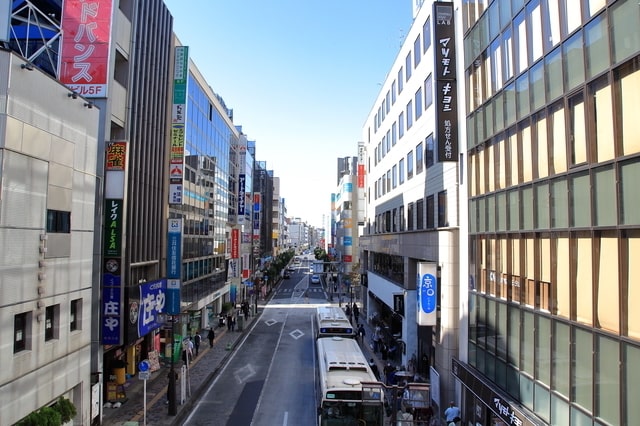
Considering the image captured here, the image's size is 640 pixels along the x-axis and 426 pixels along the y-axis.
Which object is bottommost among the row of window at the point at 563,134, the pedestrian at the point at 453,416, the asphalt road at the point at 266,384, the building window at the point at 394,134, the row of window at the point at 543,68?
the asphalt road at the point at 266,384

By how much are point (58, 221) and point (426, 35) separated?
777 inches

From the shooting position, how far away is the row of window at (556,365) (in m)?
9.83

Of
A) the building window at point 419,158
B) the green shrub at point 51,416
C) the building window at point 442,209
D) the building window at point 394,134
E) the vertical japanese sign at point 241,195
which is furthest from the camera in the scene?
the vertical japanese sign at point 241,195

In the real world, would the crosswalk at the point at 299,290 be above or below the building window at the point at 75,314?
below

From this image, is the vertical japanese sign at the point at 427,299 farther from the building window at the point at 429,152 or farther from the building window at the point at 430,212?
the building window at the point at 429,152

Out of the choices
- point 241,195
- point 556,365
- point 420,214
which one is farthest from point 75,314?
point 241,195

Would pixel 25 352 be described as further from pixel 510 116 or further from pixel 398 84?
pixel 398 84

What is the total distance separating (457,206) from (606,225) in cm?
1071

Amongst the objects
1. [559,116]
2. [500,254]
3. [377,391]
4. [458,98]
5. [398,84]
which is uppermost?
[398,84]

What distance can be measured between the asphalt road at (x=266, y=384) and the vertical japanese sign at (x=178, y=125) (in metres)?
11.3

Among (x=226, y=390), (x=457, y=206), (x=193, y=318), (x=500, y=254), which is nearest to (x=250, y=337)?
(x=193, y=318)

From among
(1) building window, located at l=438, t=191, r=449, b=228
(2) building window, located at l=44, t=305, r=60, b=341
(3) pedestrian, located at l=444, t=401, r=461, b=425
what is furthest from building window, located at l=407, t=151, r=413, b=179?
(2) building window, located at l=44, t=305, r=60, b=341

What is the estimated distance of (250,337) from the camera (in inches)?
1610

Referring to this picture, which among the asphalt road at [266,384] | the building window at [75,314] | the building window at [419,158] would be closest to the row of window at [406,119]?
the building window at [419,158]
